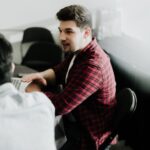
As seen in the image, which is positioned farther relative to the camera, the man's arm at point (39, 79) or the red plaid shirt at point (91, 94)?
the man's arm at point (39, 79)

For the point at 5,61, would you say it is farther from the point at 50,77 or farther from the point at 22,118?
the point at 50,77

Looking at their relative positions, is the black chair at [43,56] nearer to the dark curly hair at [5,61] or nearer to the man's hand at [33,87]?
the man's hand at [33,87]

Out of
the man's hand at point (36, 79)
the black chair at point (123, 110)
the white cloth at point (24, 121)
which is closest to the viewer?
the white cloth at point (24, 121)

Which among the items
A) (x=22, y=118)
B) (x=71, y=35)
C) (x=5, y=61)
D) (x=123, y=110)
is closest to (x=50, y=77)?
(x=71, y=35)

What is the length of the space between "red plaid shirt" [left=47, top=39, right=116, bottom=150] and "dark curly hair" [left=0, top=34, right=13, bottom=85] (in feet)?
1.90

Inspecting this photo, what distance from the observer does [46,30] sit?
3.54 metres

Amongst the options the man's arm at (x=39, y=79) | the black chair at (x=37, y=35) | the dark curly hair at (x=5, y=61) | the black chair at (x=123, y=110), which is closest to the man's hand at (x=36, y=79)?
the man's arm at (x=39, y=79)

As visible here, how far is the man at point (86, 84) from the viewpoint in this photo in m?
1.54

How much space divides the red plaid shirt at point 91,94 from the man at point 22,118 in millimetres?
568

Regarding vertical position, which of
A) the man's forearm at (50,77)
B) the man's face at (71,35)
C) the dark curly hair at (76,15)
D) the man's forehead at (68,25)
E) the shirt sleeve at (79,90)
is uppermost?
the dark curly hair at (76,15)

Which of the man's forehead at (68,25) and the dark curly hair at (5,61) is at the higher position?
the dark curly hair at (5,61)

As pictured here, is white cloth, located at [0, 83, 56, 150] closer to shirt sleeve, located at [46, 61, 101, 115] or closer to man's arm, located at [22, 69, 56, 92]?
shirt sleeve, located at [46, 61, 101, 115]

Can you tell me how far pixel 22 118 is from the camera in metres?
0.88

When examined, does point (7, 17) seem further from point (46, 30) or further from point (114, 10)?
point (114, 10)
